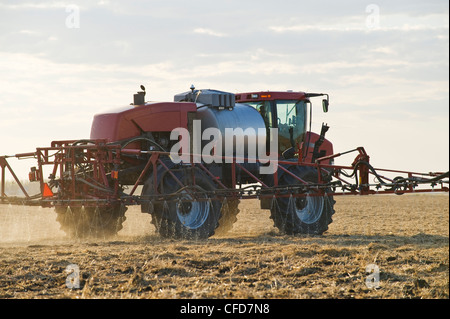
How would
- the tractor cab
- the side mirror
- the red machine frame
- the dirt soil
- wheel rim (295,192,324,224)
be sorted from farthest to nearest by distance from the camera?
the tractor cab
wheel rim (295,192,324,224)
the side mirror
the red machine frame
the dirt soil

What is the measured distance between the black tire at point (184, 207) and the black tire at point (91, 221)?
1.44 metres

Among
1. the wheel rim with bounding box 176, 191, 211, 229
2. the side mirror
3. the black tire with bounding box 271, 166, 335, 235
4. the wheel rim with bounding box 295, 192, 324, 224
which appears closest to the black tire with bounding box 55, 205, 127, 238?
the wheel rim with bounding box 176, 191, 211, 229

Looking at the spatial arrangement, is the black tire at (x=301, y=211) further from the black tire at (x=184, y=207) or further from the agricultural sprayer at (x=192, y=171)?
the black tire at (x=184, y=207)

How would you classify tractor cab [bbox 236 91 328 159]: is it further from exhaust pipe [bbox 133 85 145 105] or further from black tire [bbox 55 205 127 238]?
black tire [bbox 55 205 127 238]

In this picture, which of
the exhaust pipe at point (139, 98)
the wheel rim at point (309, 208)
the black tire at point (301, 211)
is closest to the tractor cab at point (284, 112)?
the black tire at point (301, 211)

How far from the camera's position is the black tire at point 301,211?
15.0 metres

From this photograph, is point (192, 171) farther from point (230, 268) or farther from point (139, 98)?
point (230, 268)

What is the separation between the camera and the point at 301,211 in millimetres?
15625

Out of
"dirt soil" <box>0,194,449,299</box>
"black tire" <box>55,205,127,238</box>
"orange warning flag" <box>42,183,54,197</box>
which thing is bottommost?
"dirt soil" <box>0,194,449,299</box>

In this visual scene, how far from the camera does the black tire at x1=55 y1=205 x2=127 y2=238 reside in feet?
46.6

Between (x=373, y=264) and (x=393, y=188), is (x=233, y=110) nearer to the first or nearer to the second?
(x=393, y=188)

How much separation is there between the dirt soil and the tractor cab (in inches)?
125

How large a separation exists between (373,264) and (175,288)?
311 centimetres
